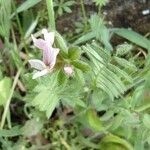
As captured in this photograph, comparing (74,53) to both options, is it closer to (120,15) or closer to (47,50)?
(47,50)

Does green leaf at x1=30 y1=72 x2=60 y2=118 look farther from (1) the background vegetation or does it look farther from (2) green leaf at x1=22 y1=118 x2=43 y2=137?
(2) green leaf at x1=22 y1=118 x2=43 y2=137

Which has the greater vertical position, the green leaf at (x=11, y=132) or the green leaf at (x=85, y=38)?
the green leaf at (x=85, y=38)

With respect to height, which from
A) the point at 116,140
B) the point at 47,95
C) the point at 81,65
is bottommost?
the point at 116,140

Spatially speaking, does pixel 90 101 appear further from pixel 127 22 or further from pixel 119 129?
pixel 127 22

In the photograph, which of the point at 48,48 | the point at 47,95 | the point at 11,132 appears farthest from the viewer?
the point at 11,132

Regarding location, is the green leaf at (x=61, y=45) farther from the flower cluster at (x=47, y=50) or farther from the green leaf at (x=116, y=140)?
the green leaf at (x=116, y=140)

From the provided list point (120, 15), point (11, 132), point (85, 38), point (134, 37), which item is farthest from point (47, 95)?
point (120, 15)

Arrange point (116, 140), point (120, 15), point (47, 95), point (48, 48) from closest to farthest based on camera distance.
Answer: point (48, 48)
point (47, 95)
point (116, 140)
point (120, 15)

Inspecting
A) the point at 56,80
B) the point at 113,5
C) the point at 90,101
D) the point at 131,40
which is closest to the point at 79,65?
the point at 56,80

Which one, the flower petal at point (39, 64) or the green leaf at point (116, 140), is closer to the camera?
the flower petal at point (39, 64)

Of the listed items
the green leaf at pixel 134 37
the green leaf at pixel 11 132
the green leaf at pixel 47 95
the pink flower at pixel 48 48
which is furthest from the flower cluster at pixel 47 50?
the green leaf at pixel 134 37
